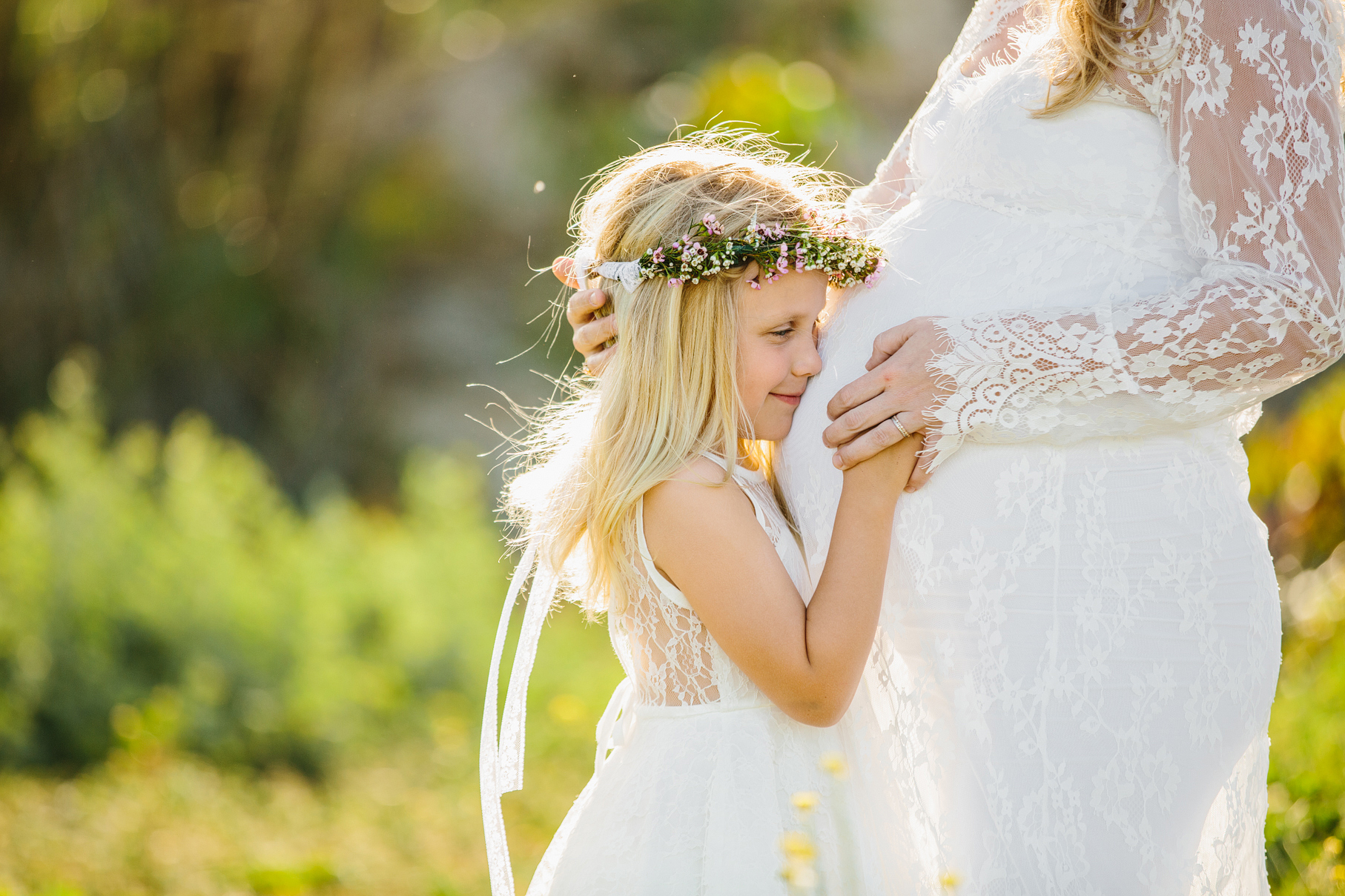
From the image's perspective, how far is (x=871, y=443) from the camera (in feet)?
5.91

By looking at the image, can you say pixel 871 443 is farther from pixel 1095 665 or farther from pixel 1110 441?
pixel 1095 665

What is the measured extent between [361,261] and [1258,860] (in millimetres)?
10838

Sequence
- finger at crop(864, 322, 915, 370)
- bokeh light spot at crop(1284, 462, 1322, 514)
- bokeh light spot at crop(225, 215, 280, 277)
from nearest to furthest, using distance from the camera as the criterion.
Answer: finger at crop(864, 322, 915, 370) < bokeh light spot at crop(1284, 462, 1322, 514) < bokeh light spot at crop(225, 215, 280, 277)

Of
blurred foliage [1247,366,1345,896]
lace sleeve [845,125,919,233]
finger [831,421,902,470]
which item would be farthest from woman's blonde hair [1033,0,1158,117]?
blurred foliage [1247,366,1345,896]

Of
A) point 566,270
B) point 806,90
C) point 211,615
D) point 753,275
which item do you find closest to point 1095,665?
point 753,275

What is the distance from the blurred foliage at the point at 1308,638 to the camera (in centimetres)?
296

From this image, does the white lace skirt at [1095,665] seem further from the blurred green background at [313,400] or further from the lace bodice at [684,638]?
the blurred green background at [313,400]

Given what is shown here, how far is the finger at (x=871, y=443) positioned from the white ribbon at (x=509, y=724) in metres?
0.67

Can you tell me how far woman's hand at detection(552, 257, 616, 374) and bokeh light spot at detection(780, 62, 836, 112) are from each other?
17.2 feet

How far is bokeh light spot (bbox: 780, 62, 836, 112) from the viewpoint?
7055 mm

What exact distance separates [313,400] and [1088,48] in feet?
34.2

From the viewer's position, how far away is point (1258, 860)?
189cm

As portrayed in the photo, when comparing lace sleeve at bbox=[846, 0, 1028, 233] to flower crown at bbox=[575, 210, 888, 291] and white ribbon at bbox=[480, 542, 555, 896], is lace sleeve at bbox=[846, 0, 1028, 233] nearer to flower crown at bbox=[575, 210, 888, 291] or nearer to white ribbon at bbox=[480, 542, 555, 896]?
flower crown at bbox=[575, 210, 888, 291]

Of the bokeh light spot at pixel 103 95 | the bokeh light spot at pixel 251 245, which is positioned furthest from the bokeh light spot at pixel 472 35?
the bokeh light spot at pixel 103 95
